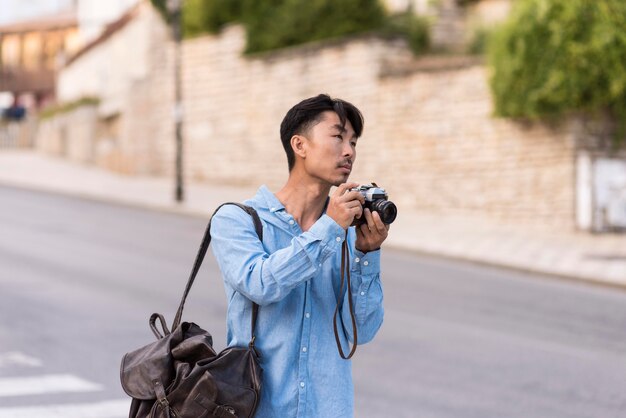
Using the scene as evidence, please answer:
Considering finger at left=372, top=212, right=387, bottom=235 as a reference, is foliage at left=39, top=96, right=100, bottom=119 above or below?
below

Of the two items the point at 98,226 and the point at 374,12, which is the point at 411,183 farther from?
the point at 98,226

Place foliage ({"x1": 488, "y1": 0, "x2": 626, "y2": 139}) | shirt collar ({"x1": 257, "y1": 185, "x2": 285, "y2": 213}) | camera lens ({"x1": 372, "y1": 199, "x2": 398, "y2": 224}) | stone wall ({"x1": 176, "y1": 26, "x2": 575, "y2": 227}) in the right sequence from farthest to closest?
stone wall ({"x1": 176, "y1": 26, "x2": 575, "y2": 227}), foliage ({"x1": 488, "y1": 0, "x2": 626, "y2": 139}), shirt collar ({"x1": 257, "y1": 185, "x2": 285, "y2": 213}), camera lens ({"x1": 372, "y1": 199, "x2": 398, "y2": 224})

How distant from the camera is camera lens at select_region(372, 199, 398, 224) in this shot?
11.9 ft

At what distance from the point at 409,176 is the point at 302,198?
21.2 metres

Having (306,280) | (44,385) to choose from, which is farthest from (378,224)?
(44,385)

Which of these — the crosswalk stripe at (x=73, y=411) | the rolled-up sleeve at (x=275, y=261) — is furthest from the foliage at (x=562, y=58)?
the rolled-up sleeve at (x=275, y=261)

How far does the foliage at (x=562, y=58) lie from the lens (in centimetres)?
2069

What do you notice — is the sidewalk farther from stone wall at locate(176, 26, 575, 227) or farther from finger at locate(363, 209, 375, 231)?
finger at locate(363, 209, 375, 231)

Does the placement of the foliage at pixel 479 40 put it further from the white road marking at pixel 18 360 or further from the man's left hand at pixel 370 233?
the man's left hand at pixel 370 233

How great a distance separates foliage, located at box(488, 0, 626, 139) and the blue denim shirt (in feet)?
57.4

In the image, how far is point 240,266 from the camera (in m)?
3.78

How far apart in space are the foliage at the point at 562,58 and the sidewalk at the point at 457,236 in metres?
2.27

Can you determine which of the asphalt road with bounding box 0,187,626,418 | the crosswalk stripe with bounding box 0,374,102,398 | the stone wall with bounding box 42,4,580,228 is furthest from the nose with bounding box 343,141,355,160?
the stone wall with bounding box 42,4,580,228

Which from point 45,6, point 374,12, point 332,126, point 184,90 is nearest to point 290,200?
point 332,126
